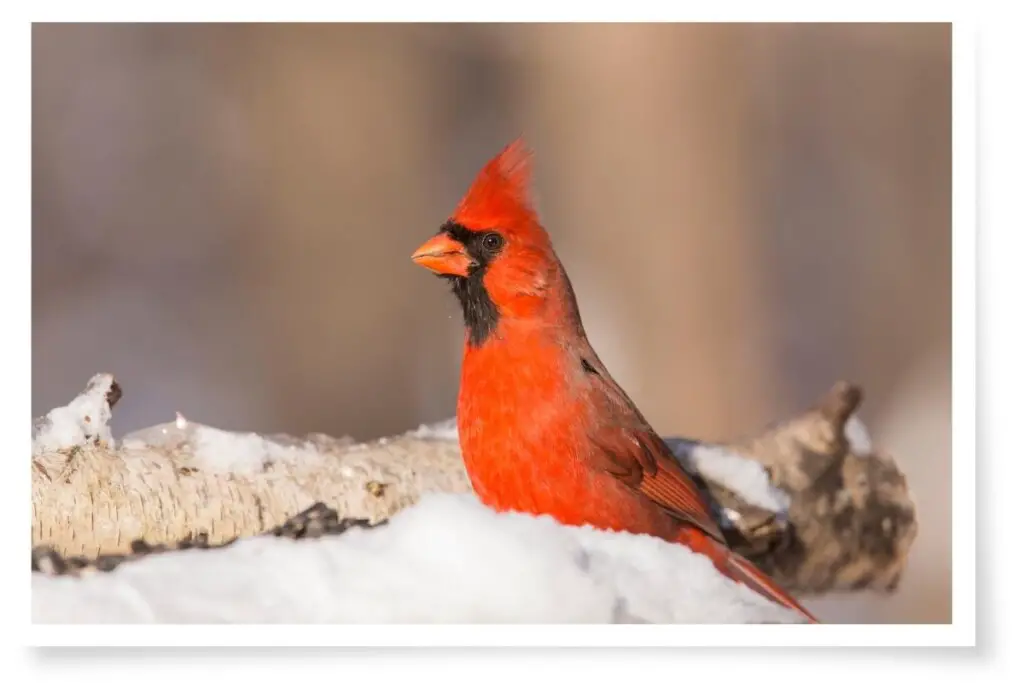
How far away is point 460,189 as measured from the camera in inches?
78.9

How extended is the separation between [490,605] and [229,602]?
1.75 ft

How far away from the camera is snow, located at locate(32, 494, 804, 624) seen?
195 centimetres

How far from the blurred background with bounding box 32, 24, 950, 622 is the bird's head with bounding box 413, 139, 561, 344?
0.23 ft

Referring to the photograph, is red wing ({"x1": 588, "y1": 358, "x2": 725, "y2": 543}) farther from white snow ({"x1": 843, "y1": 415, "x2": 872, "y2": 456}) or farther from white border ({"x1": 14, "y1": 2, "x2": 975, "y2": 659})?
white snow ({"x1": 843, "y1": 415, "x2": 872, "y2": 456})

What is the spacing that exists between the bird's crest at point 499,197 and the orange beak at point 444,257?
0.16 ft

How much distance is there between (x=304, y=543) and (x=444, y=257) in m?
0.65

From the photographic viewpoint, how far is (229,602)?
6.51 ft

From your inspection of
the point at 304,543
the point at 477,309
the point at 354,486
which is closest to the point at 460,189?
the point at 477,309

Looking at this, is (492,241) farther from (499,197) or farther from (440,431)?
(440,431)

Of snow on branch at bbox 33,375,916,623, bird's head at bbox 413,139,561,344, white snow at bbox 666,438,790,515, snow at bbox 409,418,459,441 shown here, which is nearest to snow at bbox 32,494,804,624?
snow on branch at bbox 33,375,916,623

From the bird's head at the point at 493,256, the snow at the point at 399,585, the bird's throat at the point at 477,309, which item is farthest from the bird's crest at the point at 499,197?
the snow at the point at 399,585
